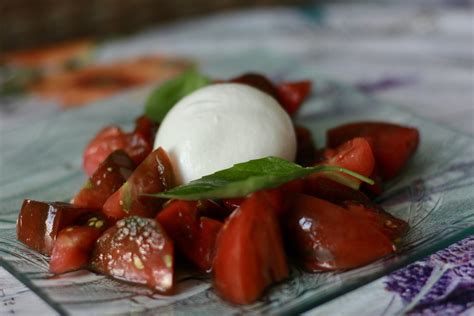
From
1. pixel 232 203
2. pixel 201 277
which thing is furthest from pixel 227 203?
pixel 201 277

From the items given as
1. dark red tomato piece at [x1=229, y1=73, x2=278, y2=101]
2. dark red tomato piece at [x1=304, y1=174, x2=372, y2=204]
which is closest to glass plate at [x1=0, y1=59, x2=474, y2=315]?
dark red tomato piece at [x1=304, y1=174, x2=372, y2=204]

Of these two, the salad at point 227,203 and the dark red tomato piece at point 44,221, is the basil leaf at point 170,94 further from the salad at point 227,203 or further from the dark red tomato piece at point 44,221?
the dark red tomato piece at point 44,221

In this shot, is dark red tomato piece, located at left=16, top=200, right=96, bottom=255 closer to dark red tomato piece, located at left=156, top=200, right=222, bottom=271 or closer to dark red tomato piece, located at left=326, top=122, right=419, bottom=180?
dark red tomato piece, located at left=156, top=200, right=222, bottom=271

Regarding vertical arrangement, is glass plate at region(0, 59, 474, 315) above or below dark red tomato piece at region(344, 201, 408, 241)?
below

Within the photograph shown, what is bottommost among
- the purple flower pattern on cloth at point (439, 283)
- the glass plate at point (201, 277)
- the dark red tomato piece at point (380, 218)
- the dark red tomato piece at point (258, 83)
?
the purple flower pattern on cloth at point (439, 283)

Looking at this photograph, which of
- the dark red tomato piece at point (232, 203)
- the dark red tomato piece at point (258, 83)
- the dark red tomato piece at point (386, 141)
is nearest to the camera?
the dark red tomato piece at point (232, 203)

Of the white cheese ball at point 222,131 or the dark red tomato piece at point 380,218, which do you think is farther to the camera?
the white cheese ball at point 222,131

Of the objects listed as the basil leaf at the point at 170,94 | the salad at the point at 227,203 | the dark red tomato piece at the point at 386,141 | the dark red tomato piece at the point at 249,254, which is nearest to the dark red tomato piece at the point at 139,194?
the salad at the point at 227,203
